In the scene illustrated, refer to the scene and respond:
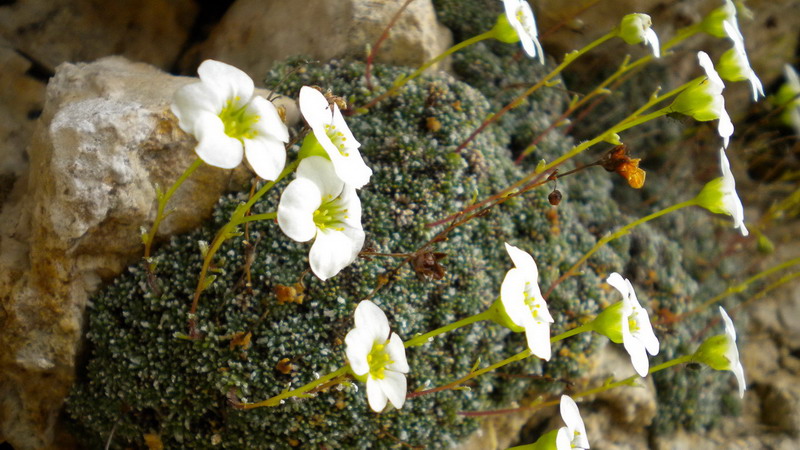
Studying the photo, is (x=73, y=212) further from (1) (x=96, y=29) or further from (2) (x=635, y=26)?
(2) (x=635, y=26)

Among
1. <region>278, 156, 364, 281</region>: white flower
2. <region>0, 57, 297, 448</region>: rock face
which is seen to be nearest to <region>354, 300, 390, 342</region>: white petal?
<region>278, 156, 364, 281</region>: white flower

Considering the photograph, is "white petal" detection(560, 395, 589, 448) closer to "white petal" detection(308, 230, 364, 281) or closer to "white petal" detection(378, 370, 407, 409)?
"white petal" detection(378, 370, 407, 409)

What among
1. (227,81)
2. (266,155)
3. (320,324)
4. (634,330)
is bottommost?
(320,324)

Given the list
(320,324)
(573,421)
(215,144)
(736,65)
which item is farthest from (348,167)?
(736,65)

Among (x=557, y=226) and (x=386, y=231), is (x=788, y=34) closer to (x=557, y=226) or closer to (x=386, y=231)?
(x=557, y=226)

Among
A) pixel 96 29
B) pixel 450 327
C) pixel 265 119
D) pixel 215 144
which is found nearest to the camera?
pixel 215 144

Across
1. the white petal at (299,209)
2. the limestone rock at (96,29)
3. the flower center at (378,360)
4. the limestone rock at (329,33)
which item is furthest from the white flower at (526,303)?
the limestone rock at (96,29)

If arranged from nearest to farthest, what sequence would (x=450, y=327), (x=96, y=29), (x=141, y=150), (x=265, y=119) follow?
(x=265, y=119) → (x=450, y=327) → (x=141, y=150) → (x=96, y=29)
